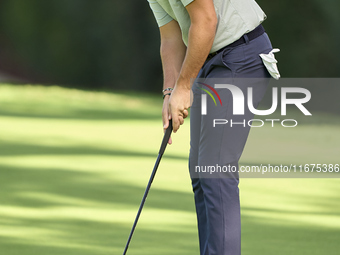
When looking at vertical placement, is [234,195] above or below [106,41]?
above

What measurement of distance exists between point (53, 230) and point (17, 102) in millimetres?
6110

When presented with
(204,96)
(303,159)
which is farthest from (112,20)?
(204,96)

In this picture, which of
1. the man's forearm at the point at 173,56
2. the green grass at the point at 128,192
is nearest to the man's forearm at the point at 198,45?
the man's forearm at the point at 173,56

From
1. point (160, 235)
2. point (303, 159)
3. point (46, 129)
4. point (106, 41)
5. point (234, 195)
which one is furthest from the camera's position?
point (106, 41)

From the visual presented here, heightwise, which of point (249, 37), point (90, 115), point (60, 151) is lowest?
point (90, 115)

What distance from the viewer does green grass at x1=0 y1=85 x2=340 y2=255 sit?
298 centimetres

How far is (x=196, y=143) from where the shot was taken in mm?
2299

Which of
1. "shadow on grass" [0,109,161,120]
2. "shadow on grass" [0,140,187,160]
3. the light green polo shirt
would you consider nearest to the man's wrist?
the light green polo shirt

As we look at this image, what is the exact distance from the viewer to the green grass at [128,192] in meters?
2.98

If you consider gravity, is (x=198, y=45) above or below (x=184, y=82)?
above

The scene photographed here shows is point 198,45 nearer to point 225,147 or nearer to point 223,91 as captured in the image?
point 223,91

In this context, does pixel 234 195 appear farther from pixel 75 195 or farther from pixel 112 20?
pixel 112 20

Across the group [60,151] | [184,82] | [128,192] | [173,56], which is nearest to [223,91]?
→ [184,82]

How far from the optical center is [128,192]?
4133 mm
